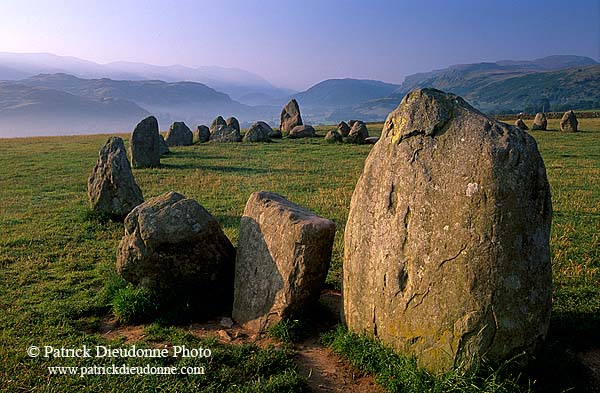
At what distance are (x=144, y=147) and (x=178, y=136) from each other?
12895mm

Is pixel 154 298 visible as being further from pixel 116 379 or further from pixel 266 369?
pixel 266 369

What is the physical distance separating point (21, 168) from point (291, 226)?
25.5 meters

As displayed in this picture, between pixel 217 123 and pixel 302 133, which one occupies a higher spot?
pixel 217 123

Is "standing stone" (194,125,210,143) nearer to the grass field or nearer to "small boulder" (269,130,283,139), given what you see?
"small boulder" (269,130,283,139)

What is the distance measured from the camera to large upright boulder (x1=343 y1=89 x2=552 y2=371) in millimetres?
5508

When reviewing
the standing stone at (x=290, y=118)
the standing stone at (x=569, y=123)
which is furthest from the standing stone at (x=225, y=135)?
the standing stone at (x=569, y=123)

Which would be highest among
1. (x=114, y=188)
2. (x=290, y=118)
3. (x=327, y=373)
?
(x=290, y=118)

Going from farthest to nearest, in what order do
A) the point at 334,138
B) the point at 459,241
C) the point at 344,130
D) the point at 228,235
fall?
the point at 344,130 < the point at 334,138 < the point at 228,235 < the point at 459,241

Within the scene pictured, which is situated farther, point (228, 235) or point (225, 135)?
point (225, 135)

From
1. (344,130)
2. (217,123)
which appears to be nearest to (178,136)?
(217,123)

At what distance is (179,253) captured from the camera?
26.5 ft

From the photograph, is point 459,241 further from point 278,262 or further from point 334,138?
point 334,138

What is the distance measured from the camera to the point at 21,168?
27.3m

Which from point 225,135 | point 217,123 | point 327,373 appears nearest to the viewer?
point 327,373
